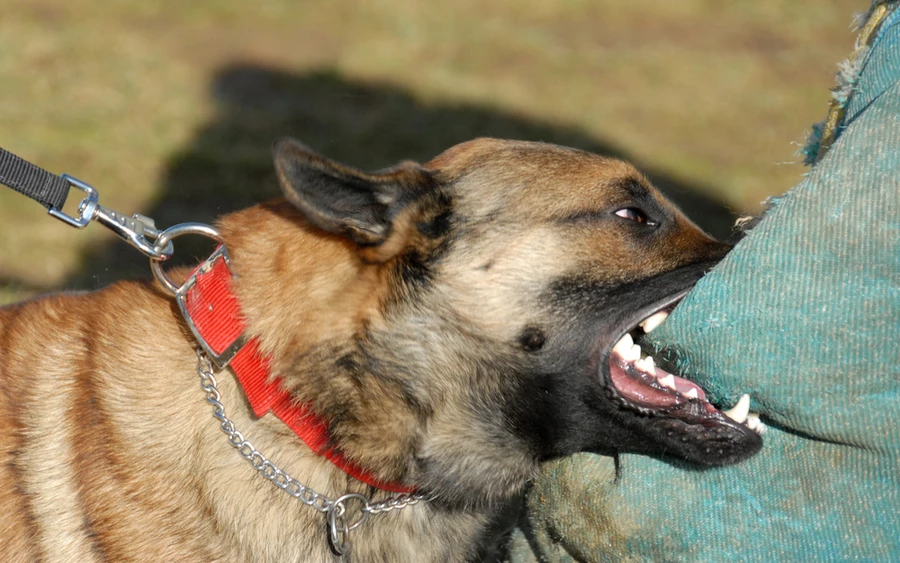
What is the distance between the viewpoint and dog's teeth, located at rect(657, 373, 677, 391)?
2.45 metres

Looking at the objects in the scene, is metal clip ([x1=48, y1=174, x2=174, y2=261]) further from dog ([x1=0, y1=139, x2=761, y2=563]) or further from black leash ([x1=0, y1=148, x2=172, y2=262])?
dog ([x1=0, y1=139, x2=761, y2=563])

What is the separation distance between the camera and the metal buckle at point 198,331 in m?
2.33

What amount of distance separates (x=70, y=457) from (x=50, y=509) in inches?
6.2

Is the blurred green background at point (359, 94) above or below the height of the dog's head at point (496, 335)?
below

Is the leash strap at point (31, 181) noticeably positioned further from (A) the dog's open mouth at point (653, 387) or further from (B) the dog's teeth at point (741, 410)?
(B) the dog's teeth at point (741, 410)

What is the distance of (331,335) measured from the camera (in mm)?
2348

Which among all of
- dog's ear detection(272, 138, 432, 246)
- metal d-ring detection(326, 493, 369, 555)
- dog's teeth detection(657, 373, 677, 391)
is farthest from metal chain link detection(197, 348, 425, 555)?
dog's teeth detection(657, 373, 677, 391)

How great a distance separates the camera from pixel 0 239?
5414 millimetres

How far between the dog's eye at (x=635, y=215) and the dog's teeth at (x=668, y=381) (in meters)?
0.49

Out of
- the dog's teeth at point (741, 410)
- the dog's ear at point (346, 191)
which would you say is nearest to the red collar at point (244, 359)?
the dog's ear at point (346, 191)

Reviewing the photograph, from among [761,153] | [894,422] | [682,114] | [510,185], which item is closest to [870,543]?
[894,422]

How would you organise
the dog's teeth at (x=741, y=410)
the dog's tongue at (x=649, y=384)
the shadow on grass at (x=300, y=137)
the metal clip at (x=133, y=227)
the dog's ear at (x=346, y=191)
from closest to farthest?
the dog's ear at (x=346, y=191), the dog's teeth at (x=741, y=410), the dog's tongue at (x=649, y=384), the metal clip at (x=133, y=227), the shadow on grass at (x=300, y=137)

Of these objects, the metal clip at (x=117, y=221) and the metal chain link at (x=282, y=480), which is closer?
the metal chain link at (x=282, y=480)

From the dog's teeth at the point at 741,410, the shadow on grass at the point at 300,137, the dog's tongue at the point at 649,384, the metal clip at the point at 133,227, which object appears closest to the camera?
the dog's teeth at the point at 741,410
